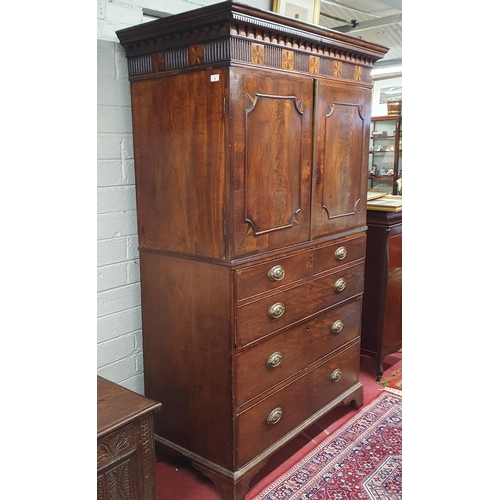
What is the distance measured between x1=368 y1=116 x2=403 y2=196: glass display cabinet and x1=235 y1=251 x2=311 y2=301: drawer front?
6.51m

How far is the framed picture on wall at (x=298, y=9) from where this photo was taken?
8.65 feet

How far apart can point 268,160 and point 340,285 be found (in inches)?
33.8

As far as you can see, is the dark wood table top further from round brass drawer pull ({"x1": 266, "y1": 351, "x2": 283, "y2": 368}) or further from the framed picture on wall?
the framed picture on wall

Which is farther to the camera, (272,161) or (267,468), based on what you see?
(267,468)

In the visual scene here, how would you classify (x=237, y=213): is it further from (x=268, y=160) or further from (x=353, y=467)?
(x=353, y=467)

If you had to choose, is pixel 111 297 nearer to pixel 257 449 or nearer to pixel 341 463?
pixel 257 449

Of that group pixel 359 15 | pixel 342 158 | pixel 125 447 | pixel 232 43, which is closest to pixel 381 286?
pixel 342 158

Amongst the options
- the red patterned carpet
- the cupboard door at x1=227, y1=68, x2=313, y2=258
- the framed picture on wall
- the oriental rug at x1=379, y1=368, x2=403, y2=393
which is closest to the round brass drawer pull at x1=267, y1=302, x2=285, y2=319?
the cupboard door at x1=227, y1=68, x2=313, y2=258

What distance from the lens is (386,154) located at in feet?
29.3

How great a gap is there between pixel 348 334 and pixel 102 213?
1.43 meters

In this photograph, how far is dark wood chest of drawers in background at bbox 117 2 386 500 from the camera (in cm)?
181

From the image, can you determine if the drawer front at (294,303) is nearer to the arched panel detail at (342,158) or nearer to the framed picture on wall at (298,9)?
the arched panel detail at (342,158)
